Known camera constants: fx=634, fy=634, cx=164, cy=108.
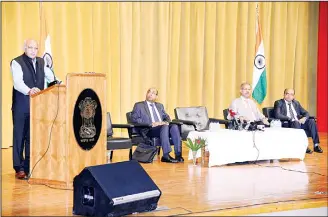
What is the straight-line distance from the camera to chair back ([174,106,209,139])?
8.01 m

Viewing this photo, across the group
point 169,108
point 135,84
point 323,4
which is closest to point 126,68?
point 135,84

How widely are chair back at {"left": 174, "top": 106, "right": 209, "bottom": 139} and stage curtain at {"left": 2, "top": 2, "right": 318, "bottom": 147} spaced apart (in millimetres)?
1685

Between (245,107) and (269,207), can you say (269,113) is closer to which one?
(245,107)

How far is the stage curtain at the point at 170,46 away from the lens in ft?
28.7

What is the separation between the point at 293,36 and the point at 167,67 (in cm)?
282

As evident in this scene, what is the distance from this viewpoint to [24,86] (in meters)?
5.70

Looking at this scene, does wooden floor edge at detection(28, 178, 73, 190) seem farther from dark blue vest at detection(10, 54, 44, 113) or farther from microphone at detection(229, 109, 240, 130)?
microphone at detection(229, 109, 240, 130)

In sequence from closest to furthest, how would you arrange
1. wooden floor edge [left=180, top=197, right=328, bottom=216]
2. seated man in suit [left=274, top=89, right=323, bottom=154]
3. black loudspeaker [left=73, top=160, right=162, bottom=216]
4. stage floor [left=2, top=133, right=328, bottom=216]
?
black loudspeaker [left=73, top=160, right=162, bottom=216] → wooden floor edge [left=180, top=197, right=328, bottom=216] → stage floor [left=2, top=133, right=328, bottom=216] → seated man in suit [left=274, top=89, right=323, bottom=154]

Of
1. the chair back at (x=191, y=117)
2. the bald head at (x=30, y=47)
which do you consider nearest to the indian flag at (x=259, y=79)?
the chair back at (x=191, y=117)

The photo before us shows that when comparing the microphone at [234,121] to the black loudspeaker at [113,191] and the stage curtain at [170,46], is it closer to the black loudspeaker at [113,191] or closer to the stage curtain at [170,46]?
the stage curtain at [170,46]

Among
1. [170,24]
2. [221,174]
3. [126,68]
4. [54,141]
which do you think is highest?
[170,24]

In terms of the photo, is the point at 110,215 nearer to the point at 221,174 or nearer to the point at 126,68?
the point at 221,174

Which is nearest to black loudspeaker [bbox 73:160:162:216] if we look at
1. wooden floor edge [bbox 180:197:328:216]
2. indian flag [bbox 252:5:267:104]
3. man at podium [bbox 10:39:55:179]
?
wooden floor edge [bbox 180:197:328:216]

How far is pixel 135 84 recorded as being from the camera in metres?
9.71
